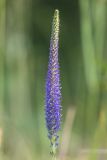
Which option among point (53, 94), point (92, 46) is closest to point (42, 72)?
point (92, 46)

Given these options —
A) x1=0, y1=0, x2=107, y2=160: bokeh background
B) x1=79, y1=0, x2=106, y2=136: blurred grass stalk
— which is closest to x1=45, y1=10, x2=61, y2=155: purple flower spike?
x1=0, y1=0, x2=107, y2=160: bokeh background

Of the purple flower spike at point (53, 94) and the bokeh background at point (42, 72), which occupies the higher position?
the purple flower spike at point (53, 94)

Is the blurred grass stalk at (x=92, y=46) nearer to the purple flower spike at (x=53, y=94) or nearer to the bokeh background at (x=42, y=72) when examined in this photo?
the bokeh background at (x=42, y=72)

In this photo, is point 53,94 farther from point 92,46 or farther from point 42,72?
point 42,72

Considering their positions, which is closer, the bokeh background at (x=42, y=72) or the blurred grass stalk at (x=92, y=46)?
the bokeh background at (x=42, y=72)

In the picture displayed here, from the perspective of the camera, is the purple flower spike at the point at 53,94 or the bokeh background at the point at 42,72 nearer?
the purple flower spike at the point at 53,94

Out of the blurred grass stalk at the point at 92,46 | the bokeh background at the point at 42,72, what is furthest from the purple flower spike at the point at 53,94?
the blurred grass stalk at the point at 92,46

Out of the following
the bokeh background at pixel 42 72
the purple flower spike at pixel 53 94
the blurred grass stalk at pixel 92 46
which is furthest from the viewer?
the blurred grass stalk at pixel 92 46

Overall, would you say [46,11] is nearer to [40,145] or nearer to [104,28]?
[104,28]

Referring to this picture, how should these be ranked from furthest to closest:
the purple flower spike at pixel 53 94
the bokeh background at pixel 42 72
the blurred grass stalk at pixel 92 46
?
the blurred grass stalk at pixel 92 46, the bokeh background at pixel 42 72, the purple flower spike at pixel 53 94
